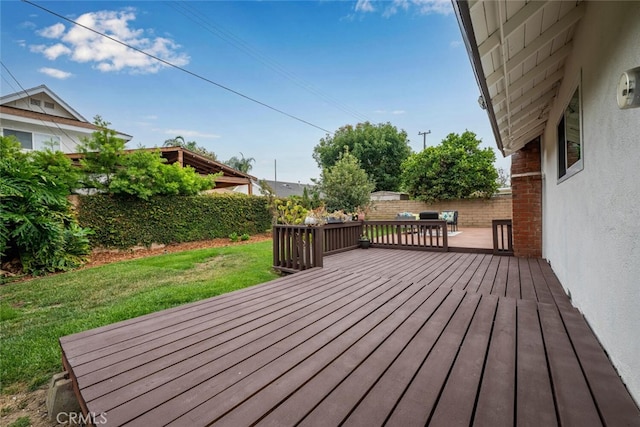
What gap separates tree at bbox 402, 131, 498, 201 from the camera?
43.9ft

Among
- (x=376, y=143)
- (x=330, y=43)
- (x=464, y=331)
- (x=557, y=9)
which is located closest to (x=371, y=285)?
(x=464, y=331)

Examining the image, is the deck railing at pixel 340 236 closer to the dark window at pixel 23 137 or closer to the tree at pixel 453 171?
the tree at pixel 453 171

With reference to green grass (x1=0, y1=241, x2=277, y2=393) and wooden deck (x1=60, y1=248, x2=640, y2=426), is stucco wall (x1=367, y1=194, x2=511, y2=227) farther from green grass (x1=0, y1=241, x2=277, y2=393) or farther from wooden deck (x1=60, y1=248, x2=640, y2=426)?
wooden deck (x1=60, y1=248, x2=640, y2=426)

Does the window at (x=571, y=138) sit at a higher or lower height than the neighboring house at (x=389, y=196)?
lower

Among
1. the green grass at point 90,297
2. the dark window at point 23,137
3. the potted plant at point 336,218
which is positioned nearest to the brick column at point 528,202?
the potted plant at point 336,218

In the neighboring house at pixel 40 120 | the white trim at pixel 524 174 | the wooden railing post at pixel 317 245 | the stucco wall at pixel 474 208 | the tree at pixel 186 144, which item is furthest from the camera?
the tree at pixel 186 144

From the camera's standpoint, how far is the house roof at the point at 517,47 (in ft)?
5.45

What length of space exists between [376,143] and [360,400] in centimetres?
2156

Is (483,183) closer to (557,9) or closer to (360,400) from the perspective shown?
(557,9)

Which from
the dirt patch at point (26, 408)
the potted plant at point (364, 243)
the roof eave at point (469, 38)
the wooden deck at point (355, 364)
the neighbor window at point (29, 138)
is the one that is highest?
the neighbor window at point (29, 138)

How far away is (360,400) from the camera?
1.32 meters

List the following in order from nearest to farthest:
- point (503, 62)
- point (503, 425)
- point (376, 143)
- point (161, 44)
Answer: point (503, 425)
point (503, 62)
point (161, 44)
point (376, 143)

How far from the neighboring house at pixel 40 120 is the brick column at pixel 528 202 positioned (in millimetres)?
14007

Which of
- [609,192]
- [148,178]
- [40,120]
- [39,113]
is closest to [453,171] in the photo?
[148,178]
